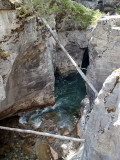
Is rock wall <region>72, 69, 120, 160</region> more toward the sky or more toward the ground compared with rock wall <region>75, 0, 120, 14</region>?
more toward the ground

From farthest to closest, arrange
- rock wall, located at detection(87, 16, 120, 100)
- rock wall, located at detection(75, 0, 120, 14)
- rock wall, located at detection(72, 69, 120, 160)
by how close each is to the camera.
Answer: rock wall, located at detection(75, 0, 120, 14) → rock wall, located at detection(87, 16, 120, 100) → rock wall, located at detection(72, 69, 120, 160)

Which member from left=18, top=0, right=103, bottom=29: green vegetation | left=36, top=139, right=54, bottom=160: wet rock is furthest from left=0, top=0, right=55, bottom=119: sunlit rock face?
left=36, top=139, right=54, bottom=160: wet rock

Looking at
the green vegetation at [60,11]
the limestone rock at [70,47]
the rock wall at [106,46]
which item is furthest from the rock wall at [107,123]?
the limestone rock at [70,47]

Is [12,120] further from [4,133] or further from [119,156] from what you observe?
[119,156]

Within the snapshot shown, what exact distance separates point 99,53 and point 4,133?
4982 mm

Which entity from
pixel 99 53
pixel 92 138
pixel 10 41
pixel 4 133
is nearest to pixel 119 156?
pixel 92 138

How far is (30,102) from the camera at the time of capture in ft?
24.2

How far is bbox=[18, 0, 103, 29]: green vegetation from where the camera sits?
203 inches

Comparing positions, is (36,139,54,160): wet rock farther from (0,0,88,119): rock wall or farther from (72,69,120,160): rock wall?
(72,69,120,160): rock wall

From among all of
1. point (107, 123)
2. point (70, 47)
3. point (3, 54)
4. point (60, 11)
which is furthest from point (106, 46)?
point (70, 47)

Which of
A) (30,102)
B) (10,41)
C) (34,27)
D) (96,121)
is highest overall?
(34,27)

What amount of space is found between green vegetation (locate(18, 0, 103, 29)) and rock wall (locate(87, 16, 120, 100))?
2.24 meters

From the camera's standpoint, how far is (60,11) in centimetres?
794

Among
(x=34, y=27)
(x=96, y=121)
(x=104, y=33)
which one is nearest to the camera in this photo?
(x=96, y=121)
